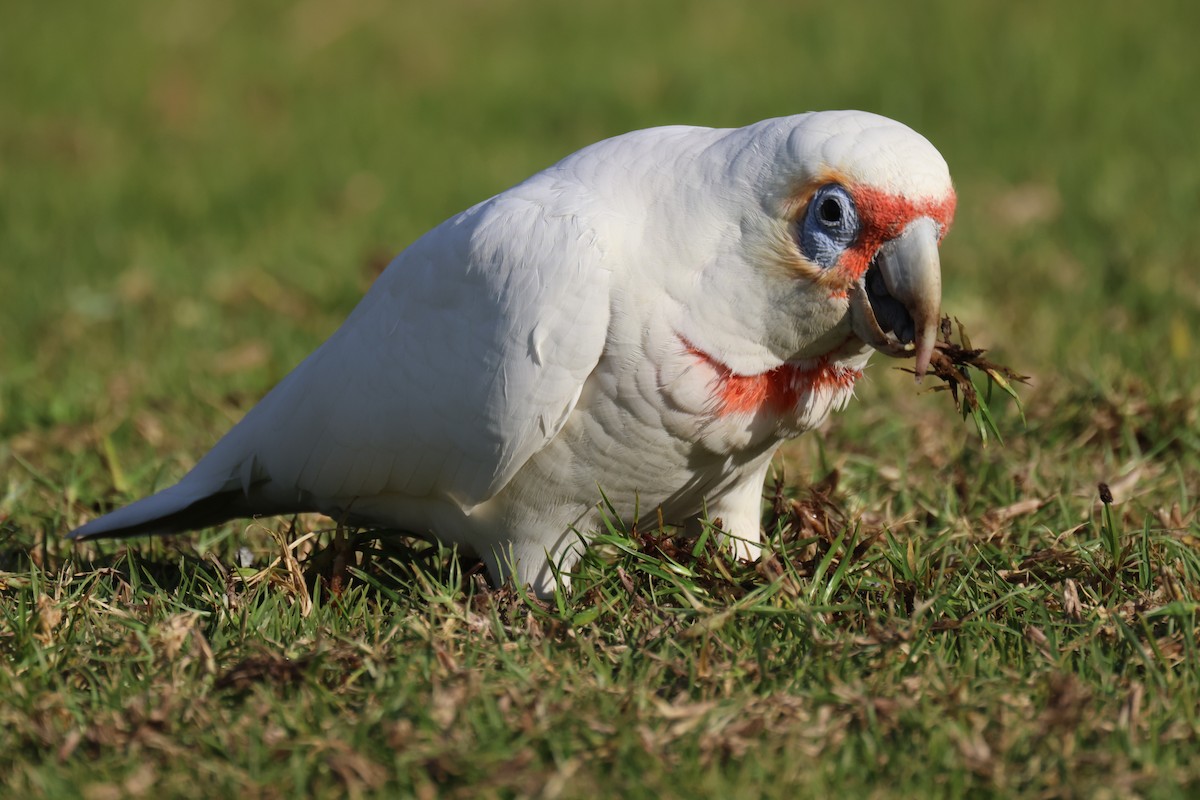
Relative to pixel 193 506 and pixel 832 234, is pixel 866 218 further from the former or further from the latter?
pixel 193 506

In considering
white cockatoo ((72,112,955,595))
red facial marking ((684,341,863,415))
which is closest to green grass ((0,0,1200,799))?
white cockatoo ((72,112,955,595))

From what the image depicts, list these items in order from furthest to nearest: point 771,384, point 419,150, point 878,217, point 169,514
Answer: point 419,150
point 169,514
point 771,384
point 878,217

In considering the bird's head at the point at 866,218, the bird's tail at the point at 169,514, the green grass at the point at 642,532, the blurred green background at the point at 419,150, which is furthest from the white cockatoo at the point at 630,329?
the blurred green background at the point at 419,150

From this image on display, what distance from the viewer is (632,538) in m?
2.84

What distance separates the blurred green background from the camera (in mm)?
4785

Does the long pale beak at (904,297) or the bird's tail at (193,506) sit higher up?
the long pale beak at (904,297)

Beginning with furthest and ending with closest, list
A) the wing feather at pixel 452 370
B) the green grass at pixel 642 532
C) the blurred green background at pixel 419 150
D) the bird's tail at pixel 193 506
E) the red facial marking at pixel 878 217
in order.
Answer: the blurred green background at pixel 419 150 < the bird's tail at pixel 193 506 < the wing feather at pixel 452 370 < the red facial marking at pixel 878 217 < the green grass at pixel 642 532

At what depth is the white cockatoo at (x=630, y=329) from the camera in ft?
8.37

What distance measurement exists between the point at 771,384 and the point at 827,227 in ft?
1.18

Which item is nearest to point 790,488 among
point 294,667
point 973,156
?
point 294,667

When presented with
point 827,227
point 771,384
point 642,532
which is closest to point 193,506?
point 642,532

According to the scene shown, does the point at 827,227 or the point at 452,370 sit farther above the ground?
the point at 827,227

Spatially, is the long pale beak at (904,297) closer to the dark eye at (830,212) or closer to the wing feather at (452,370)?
the dark eye at (830,212)

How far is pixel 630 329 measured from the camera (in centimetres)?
260
